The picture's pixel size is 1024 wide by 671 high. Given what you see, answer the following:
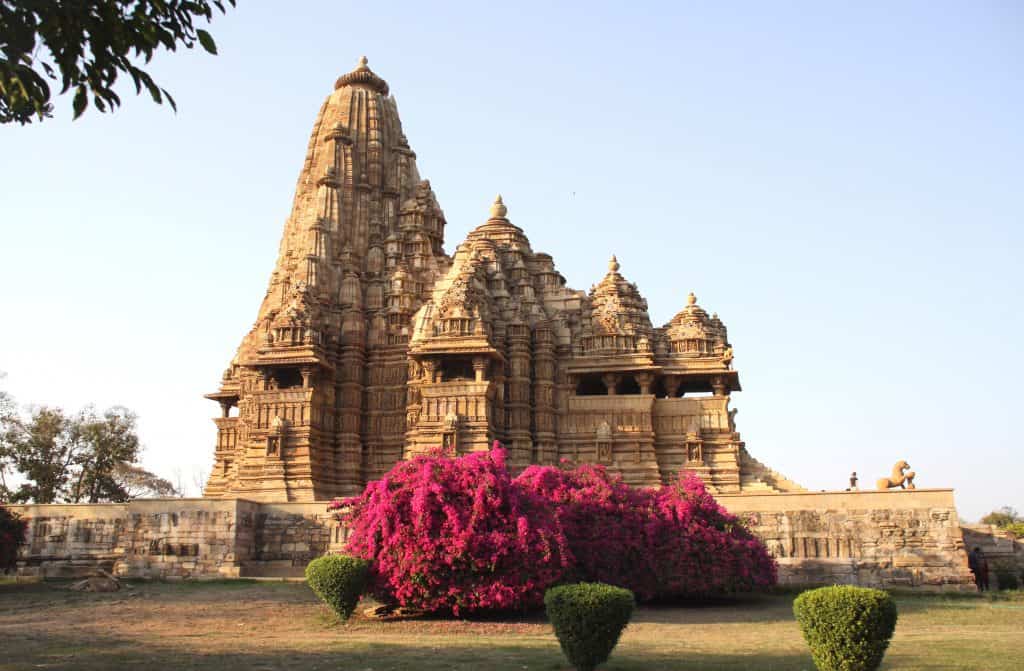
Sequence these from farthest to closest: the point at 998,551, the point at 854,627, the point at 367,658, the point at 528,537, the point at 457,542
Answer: the point at 998,551 < the point at 528,537 < the point at 457,542 < the point at 367,658 < the point at 854,627

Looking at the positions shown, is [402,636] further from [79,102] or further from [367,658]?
[79,102]

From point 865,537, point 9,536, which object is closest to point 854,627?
point 865,537

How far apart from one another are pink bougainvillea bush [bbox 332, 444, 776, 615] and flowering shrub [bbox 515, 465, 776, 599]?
3cm

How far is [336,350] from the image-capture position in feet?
139

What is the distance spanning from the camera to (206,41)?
9.27 metres

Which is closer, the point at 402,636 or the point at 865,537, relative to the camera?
the point at 402,636

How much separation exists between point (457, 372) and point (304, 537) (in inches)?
419

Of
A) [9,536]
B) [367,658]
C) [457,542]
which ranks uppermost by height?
[9,536]

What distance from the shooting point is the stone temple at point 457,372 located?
38.7 metres

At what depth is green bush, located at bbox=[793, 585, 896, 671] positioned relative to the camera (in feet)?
40.0

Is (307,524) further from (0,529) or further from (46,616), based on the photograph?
(46,616)

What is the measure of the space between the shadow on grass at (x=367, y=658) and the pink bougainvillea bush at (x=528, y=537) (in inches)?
139

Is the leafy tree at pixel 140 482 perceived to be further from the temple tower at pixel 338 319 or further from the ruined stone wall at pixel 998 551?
the ruined stone wall at pixel 998 551

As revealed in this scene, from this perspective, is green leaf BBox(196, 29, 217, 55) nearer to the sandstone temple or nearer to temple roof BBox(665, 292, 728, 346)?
the sandstone temple
